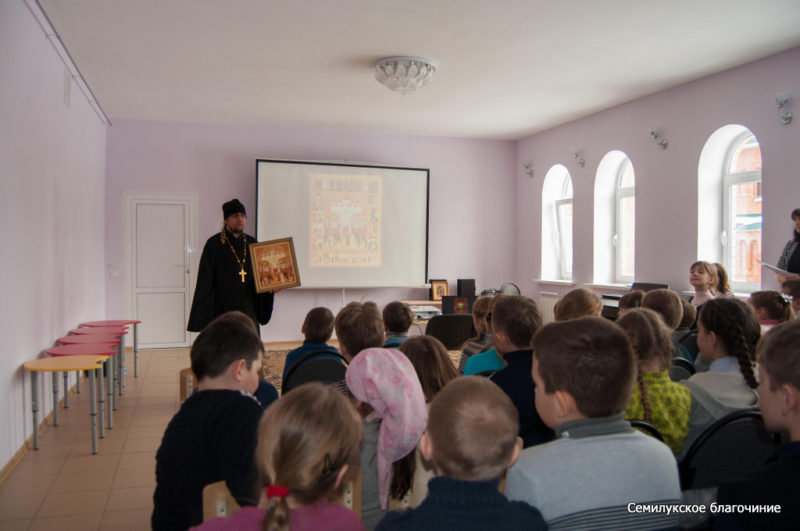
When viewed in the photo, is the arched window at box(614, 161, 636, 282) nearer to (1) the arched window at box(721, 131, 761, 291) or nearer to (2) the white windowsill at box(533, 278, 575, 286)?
(2) the white windowsill at box(533, 278, 575, 286)

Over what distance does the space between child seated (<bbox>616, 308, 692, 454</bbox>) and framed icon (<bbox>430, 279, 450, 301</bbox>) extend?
609 centimetres

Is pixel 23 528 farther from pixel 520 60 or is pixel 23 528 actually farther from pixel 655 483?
pixel 520 60

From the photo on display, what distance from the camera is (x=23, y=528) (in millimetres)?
2500

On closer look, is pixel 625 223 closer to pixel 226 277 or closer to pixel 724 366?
pixel 226 277

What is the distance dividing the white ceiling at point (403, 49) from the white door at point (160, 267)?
121 centimetres

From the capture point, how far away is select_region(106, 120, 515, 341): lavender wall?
7094mm

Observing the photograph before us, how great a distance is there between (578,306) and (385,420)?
1.45 metres

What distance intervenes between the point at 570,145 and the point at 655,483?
262 inches

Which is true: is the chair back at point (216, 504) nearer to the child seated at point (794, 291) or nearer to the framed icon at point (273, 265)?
the framed icon at point (273, 265)

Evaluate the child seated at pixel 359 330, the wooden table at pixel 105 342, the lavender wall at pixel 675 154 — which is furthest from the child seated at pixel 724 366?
the wooden table at pixel 105 342

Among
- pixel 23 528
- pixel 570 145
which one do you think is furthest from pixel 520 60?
pixel 23 528

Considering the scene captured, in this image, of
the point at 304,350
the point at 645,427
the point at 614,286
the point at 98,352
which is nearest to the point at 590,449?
the point at 645,427

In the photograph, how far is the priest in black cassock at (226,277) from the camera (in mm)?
4160

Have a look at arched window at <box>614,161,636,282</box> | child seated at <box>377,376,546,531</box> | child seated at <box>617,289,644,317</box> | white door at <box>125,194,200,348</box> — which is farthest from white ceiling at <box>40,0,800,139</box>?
child seated at <box>377,376,546,531</box>
